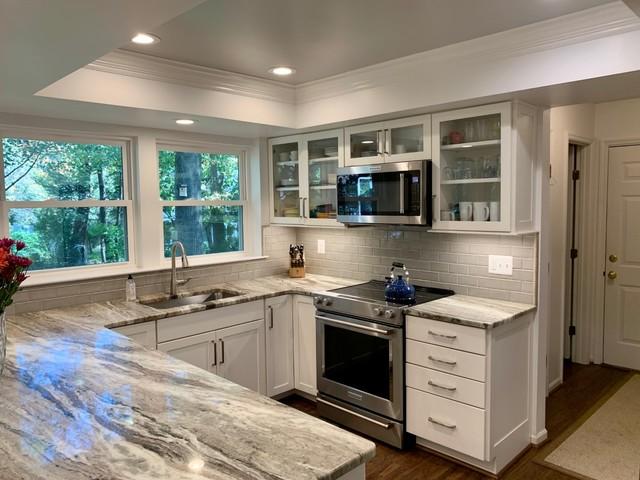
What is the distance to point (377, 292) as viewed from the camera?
3.42m

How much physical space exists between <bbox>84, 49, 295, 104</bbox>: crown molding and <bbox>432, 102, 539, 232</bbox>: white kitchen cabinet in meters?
1.19

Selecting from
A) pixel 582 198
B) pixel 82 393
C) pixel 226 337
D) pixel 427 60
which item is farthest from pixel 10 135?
pixel 582 198

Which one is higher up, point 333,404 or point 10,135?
point 10,135

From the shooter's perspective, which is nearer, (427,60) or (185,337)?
(427,60)

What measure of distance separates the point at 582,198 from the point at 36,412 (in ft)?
14.6

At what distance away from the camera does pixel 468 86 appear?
273 cm

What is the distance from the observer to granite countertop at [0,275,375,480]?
1.19 m

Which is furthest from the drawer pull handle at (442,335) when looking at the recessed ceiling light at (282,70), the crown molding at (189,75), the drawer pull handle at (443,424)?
the crown molding at (189,75)

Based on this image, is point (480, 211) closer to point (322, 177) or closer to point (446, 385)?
point (446, 385)

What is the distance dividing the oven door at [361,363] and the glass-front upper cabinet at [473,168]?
0.79 meters

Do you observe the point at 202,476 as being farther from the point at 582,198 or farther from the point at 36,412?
the point at 582,198

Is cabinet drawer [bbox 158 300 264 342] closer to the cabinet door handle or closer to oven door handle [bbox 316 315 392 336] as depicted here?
oven door handle [bbox 316 315 392 336]

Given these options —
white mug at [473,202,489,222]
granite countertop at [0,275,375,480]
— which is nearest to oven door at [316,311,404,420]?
white mug at [473,202,489,222]

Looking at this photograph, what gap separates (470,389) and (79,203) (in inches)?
107
